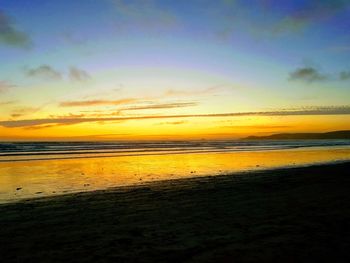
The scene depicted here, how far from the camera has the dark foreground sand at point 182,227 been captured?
715 cm

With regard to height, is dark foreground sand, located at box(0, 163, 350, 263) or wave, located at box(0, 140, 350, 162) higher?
wave, located at box(0, 140, 350, 162)

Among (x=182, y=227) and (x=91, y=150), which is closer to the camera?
(x=182, y=227)

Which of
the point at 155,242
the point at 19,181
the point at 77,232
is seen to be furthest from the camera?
the point at 19,181

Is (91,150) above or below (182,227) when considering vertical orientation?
above

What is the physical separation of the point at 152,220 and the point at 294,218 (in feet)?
12.7

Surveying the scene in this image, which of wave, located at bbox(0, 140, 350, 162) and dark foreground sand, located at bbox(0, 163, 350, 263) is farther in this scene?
wave, located at bbox(0, 140, 350, 162)

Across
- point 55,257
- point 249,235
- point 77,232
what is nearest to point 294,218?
point 249,235

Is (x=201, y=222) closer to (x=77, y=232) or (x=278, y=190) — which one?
(x=77, y=232)

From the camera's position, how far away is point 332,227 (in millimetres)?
9062

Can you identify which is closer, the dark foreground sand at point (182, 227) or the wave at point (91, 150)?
the dark foreground sand at point (182, 227)

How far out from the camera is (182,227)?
931 cm

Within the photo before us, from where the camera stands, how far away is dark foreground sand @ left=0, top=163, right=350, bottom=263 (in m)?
7.15

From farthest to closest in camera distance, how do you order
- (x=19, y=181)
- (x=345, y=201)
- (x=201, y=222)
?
(x=19, y=181) < (x=345, y=201) < (x=201, y=222)

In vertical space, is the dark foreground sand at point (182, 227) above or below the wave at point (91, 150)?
below
